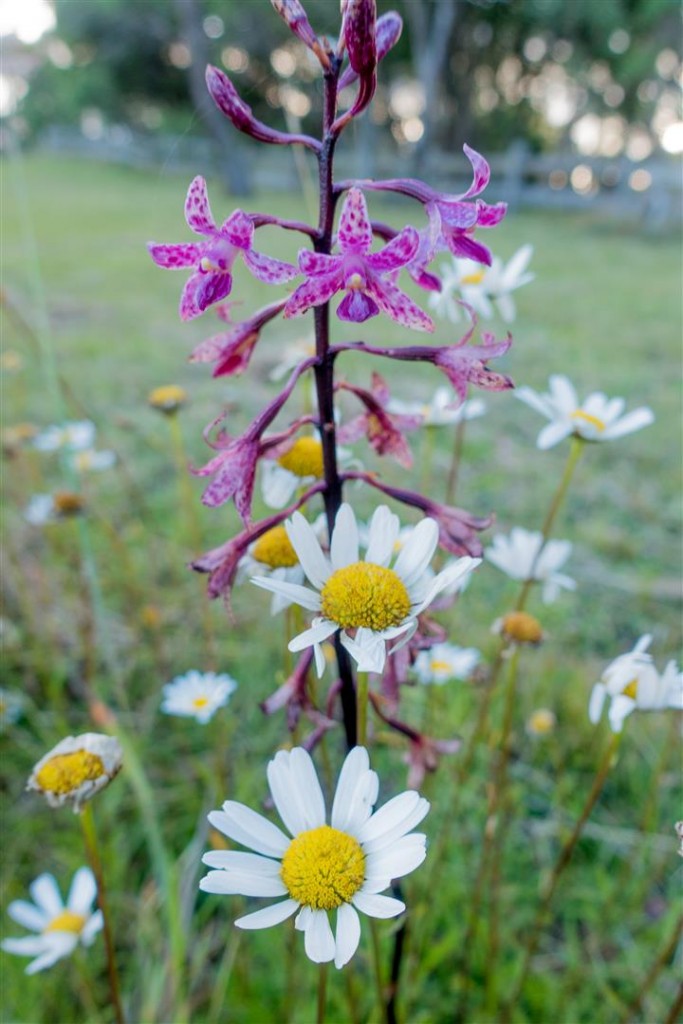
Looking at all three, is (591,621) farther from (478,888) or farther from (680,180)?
(680,180)

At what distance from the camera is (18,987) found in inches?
34.6

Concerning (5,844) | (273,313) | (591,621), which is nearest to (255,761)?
(5,844)

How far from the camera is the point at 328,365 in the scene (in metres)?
0.49

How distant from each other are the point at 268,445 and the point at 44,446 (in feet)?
3.32

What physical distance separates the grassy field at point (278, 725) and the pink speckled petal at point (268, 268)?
0.38m

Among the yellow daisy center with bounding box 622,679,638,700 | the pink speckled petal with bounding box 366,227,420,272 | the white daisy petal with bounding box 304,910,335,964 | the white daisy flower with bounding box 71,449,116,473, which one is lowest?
the white daisy flower with bounding box 71,449,116,473

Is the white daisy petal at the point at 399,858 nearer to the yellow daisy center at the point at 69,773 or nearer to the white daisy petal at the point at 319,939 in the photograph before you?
the white daisy petal at the point at 319,939

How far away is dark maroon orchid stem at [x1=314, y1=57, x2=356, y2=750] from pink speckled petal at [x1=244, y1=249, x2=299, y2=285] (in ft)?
0.09

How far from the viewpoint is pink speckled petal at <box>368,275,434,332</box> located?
428 millimetres

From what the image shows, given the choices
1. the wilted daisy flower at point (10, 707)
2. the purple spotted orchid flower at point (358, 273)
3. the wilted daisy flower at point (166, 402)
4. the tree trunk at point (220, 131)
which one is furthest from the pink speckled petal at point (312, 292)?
the tree trunk at point (220, 131)

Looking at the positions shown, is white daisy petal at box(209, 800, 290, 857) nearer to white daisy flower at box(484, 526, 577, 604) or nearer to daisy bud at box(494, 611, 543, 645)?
daisy bud at box(494, 611, 543, 645)

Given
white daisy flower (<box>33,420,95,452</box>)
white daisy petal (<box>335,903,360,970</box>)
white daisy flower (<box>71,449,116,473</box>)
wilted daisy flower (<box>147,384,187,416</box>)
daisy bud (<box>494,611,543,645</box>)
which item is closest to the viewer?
white daisy petal (<box>335,903,360,970</box>)

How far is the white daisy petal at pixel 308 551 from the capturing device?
0.45 meters

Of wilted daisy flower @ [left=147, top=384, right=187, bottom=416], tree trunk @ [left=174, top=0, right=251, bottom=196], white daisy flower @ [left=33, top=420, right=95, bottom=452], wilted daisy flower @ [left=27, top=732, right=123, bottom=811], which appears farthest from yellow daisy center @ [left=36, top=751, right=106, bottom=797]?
tree trunk @ [left=174, top=0, right=251, bottom=196]
